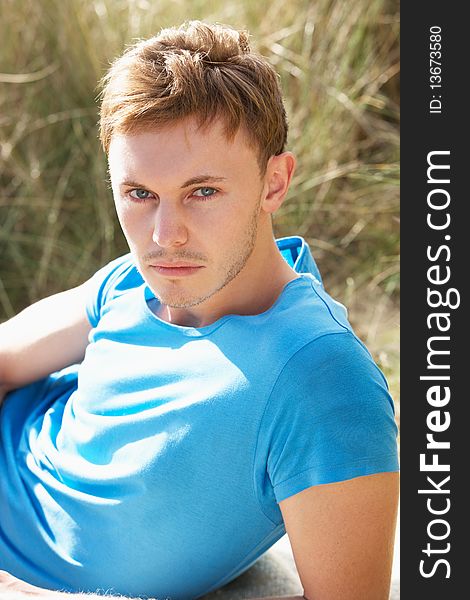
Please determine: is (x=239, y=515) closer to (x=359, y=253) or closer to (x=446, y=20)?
(x=446, y=20)

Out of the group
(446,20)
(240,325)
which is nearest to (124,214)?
(240,325)

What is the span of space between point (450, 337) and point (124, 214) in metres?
0.64

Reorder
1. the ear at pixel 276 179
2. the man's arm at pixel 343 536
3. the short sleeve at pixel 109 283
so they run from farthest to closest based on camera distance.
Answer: the short sleeve at pixel 109 283 < the ear at pixel 276 179 < the man's arm at pixel 343 536

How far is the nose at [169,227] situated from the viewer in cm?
173

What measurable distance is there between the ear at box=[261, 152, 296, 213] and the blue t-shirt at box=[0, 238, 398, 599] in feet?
0.53

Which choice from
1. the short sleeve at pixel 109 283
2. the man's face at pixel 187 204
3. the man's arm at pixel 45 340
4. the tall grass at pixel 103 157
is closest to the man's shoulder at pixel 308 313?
the man's face at pixel 187 204

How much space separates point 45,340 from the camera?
88.6 inches

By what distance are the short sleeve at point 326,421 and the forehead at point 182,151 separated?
14.2 inches

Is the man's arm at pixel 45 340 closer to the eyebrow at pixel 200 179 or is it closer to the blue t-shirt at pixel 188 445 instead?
the blue t-shirt at pixel 188 445

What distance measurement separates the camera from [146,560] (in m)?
1.86

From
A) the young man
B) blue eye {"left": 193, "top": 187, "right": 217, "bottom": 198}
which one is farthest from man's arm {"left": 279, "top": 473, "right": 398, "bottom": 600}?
blue eye {"left": 193, "top": 187, "right": 217, "bottom": 198}

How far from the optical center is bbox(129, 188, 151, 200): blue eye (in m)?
1.78

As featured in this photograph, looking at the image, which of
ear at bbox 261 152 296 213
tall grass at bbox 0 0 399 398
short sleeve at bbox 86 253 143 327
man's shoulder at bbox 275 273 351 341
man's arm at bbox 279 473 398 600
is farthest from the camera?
tall grass at bbox 0 0 399 398

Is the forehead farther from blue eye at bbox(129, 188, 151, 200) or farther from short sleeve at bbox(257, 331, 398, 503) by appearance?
short sleeve at bbox(257, 331, 398, 503)
